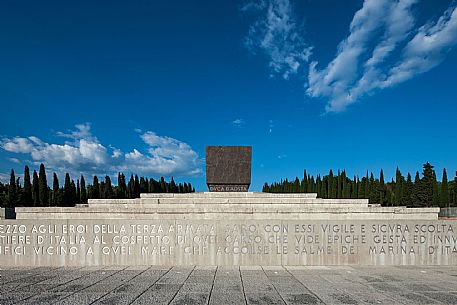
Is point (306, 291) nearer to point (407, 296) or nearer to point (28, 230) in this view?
point (407, 296)

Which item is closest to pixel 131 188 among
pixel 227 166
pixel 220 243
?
pixel 227 166

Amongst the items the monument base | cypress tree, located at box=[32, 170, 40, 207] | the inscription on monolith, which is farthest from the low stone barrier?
cypress tree, located at box=[32, 170, 40, 207]

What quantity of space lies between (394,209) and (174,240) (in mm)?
10140

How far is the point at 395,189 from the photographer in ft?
162

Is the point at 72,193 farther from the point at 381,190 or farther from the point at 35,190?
the point at 381,190

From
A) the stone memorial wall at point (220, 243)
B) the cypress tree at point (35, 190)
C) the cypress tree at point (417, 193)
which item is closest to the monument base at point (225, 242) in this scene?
the stone memorial wall at point (220, 243)

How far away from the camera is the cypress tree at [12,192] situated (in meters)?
37.0

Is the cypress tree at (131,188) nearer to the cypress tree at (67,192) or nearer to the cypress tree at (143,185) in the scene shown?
the cypress tree at (143,185)

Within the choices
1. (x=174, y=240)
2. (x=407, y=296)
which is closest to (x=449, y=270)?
(x=407, y=296)

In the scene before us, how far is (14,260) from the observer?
803 centimetres

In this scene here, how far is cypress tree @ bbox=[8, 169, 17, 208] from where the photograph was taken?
3697 cm

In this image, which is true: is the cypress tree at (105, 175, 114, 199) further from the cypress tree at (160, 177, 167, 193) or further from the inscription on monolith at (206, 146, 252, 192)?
the inscription on monolith at (206, 146, 252, 192)

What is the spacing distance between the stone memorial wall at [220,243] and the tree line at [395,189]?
42443 millimetres

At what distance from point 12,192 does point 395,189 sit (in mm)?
60127
